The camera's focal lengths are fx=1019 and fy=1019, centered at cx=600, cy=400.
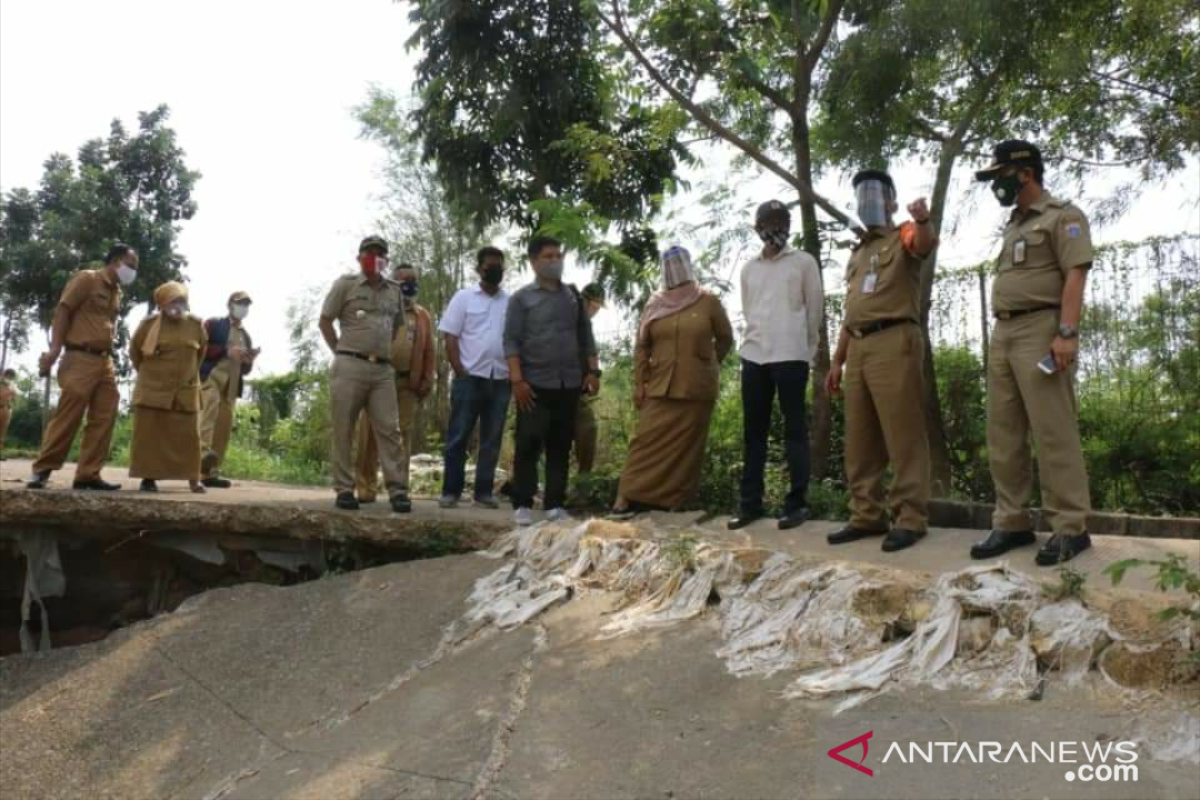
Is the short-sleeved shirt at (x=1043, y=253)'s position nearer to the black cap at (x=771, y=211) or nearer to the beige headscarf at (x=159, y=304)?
the black cap at (x=771, y=211)

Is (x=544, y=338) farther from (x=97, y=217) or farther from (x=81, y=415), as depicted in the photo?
(x=97, y=217)

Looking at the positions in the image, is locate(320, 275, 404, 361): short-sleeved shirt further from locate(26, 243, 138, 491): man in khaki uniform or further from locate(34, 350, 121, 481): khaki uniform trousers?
locate(34, 350, 121, 481): khaki uniform trousers

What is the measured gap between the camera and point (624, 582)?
4500mm

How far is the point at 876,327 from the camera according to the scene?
15.2 ft

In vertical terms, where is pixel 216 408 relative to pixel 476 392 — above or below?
below

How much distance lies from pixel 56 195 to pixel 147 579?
18.3 meters

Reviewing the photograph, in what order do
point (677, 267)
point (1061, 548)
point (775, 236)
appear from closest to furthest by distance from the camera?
point (1061, 548)
point (775, 236)
point (677, 267)

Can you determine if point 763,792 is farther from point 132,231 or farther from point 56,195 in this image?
point 56,195

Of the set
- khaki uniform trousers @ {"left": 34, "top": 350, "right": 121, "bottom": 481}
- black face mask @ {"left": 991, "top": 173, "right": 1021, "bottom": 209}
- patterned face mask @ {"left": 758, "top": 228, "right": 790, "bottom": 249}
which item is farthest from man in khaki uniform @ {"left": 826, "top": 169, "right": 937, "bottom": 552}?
khaki uniform trousers @ {"left": 34, "top": 350, "right": 121, "bottom": 481}

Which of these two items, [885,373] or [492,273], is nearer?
[885,373]

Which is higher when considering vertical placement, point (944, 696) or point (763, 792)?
point (944, 696)

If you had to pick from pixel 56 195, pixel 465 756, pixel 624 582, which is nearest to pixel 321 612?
pixel 624 582

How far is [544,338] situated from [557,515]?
1.04 meters

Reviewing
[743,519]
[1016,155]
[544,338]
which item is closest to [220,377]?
[544,338]
